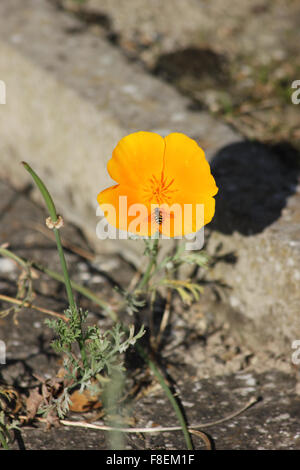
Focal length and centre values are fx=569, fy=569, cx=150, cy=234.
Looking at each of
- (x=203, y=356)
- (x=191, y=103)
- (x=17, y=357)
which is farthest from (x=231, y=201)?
(x=17, y=357)

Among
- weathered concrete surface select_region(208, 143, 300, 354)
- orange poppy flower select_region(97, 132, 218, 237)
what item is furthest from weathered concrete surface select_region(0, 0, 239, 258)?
orange poppy flower select_region(97, 132, 218, 237)

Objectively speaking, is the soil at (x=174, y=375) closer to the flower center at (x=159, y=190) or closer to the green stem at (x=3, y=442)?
the green stem at (x=3, y=442)

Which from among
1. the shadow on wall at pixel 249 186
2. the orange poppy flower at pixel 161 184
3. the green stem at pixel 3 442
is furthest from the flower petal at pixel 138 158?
the green stem at pixel 3 442

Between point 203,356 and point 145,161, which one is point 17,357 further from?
point 145,161

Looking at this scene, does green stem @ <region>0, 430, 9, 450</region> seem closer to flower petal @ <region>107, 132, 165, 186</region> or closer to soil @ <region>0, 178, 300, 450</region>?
soil @ <region>0, 178, 300, 450</region>

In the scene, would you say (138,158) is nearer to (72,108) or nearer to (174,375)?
(174,375)

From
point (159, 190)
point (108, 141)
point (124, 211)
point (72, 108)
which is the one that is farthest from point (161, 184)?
point (72, 108)
